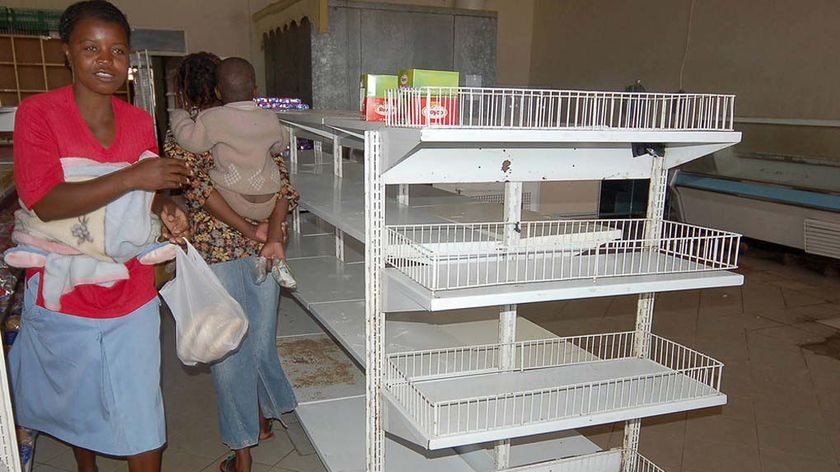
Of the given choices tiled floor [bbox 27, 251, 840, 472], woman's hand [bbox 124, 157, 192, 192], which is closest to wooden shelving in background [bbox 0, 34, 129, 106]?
tiled floor [bbox 27, 251, 840, 472]

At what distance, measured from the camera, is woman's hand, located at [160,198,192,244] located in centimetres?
182

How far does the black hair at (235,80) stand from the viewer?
2.11 m

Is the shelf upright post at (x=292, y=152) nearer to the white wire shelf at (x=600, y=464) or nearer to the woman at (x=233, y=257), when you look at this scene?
the woman at (x=233, y=257)

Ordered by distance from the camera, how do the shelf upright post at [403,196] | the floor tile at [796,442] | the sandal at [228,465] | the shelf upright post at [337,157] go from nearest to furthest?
the sandal at [228,465] < the shelf upright post at [403,196] < the floor tile at [796,442] < the shelf upright post at [337,157]

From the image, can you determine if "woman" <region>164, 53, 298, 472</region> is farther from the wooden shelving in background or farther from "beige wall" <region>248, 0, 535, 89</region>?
"beige wall" <region>248, 0, 535, 89</region>

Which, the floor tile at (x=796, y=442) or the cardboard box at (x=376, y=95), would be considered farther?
the floor tile at (x=796, y=442)

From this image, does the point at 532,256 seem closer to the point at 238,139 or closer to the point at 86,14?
the point at 238,139

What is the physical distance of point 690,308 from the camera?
490cm

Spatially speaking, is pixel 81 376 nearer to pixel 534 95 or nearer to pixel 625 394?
pixel 534 95

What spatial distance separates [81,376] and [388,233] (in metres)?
0.93

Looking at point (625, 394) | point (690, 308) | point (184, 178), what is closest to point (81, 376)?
point (184, 178)

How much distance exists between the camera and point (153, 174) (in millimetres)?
1510

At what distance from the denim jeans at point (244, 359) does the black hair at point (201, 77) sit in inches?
24.5

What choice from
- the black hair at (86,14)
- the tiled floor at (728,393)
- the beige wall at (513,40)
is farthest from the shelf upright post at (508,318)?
the beige wall at (513,40)
